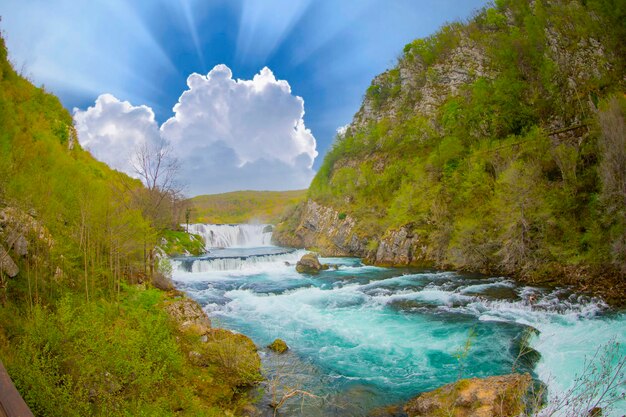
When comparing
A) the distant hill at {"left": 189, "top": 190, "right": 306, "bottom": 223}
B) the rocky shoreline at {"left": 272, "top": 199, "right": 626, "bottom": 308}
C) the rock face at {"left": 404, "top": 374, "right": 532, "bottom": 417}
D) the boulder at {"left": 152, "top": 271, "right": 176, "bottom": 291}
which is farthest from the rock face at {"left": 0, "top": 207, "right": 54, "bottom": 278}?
the distant hill at {"left": 189, "top": 190, "right": 306, "bottom": 223}

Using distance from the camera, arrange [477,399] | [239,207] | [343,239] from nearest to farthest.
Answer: [477,399], [343,239], [239,207]

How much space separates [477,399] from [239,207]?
13875cm

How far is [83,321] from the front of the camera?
649 centimetres

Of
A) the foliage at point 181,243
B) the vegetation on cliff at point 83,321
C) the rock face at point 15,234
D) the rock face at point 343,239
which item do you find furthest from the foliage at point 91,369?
the foliage at point 181,243

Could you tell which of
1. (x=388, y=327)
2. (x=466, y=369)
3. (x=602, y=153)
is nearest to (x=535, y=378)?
(x=466, y=369)

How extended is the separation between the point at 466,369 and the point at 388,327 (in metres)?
4.41

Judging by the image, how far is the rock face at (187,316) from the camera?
1063cm

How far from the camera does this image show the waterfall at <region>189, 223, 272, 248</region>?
5812cm

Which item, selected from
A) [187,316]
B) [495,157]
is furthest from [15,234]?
[495,157]

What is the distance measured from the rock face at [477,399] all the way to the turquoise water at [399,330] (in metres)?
0.95

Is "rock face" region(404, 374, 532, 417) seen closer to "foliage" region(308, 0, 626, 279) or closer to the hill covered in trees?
the hill covered in trees

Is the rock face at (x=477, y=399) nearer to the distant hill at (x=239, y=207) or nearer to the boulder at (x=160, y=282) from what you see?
the boulder at (x=160, y=282)

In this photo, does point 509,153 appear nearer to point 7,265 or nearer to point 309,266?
point 309,266

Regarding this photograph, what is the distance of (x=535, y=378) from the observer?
359 inches
